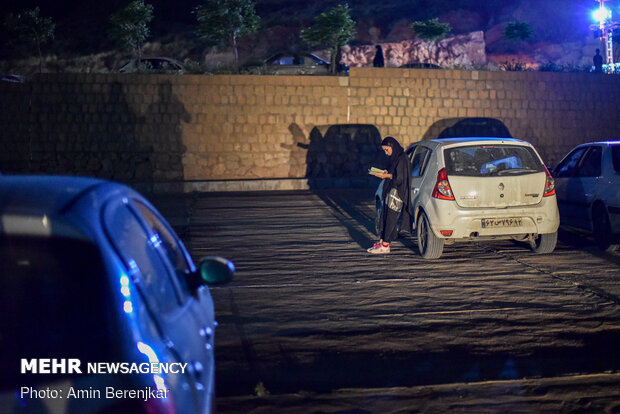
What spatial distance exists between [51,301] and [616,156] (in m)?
9.29

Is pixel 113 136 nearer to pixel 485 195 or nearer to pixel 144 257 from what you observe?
pixel 485 195

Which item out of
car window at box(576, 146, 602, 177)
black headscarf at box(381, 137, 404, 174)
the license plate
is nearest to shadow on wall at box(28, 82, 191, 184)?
black headscarf at box(381, 137, 404, 174)

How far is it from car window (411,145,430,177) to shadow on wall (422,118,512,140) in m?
12.3

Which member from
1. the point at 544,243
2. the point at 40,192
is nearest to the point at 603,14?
the point at 544,243

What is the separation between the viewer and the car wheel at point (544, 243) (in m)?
9.70

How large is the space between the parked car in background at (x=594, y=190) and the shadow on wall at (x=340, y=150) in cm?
1139

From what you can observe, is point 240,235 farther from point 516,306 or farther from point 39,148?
point 39,148

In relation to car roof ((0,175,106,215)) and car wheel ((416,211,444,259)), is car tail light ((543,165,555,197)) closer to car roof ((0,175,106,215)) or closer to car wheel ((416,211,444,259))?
car wheel ((416,211,444,259))

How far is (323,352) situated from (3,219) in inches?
141

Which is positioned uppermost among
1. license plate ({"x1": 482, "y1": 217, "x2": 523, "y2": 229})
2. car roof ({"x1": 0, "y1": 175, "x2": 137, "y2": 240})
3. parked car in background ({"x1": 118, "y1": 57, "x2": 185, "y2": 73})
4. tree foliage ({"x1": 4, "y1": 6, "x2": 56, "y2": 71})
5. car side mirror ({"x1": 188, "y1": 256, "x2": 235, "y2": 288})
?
tree foliage ({"x1": 4, "y1": 6, "x2": 56, "y2": 71})

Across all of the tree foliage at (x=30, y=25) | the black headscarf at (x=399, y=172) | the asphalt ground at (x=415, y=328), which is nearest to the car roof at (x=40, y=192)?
the asphalt ground at (x=415, y=328)

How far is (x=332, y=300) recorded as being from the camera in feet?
24.0

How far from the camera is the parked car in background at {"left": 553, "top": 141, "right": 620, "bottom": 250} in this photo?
9727 millimetres

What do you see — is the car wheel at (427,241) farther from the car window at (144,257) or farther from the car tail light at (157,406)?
the car tail light at (157,406)
